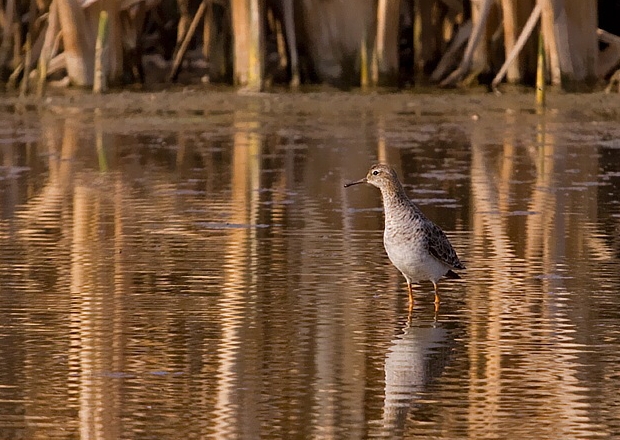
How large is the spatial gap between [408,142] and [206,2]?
633 centimetres

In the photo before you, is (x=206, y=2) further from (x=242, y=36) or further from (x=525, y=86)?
(x=525, y=86)

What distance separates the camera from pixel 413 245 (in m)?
8.43

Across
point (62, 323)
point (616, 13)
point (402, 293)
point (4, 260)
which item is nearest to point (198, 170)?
point (4, 260)

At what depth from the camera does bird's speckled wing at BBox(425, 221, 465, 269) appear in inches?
334

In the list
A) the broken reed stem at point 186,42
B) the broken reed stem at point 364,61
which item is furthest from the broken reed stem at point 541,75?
the broken reed stem at point 186,42

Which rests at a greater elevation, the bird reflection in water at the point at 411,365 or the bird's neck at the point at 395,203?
the bird's neck at the point at 395,203

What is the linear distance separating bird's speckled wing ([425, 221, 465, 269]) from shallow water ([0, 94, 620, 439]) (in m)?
0.21

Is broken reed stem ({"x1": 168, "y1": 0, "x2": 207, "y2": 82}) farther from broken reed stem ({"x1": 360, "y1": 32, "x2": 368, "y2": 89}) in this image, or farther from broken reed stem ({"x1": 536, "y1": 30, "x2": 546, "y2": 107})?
broken reed stem ({"x1": 536, "y1": 30, "x2": 546, "y2": 107})

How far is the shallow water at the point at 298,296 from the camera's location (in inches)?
249

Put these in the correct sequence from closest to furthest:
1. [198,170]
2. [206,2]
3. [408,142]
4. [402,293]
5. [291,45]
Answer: [402,293], [198,170], [408,142], [291,45], [206,2]

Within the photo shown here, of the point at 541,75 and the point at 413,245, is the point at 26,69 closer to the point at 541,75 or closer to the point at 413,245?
the point at 541,75

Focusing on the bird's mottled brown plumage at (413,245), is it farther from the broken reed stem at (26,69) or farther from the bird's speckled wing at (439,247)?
the broken reed stem at (26,69)

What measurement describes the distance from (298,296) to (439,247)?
0.72 meters

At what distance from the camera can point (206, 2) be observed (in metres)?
22.4
